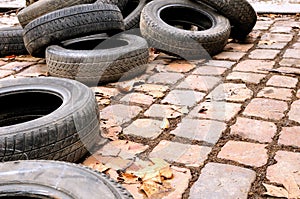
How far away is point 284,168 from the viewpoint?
2.48 m

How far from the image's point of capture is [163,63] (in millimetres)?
4715

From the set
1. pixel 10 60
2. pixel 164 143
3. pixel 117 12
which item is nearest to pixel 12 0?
pixel 10 60

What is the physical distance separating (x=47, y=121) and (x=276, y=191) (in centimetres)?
139

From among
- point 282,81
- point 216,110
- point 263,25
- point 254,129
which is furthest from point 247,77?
point 263,25

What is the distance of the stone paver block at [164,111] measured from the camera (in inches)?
131

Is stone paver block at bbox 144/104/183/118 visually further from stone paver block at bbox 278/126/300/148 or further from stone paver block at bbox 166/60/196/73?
stone paver block at bbox 166/60/196/73

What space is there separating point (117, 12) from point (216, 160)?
2.40 meters

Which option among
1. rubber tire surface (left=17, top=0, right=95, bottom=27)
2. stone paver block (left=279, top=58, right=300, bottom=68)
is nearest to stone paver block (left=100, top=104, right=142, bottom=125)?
stone paver block (left=279, top=58, right=300, bottom=68)

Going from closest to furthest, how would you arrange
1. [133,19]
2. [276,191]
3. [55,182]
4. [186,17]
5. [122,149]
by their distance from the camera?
[55,182]
[276,191]
[122,149]
[133,19]
[186,17]

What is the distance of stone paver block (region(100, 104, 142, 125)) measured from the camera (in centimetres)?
328

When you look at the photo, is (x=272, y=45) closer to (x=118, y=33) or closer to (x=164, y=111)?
(x=118, y=33)

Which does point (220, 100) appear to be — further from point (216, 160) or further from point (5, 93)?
point (5, 93)

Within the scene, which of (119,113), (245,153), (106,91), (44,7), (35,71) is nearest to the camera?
(245,153)

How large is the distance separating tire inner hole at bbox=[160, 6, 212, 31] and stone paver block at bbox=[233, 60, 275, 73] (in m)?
1.05
